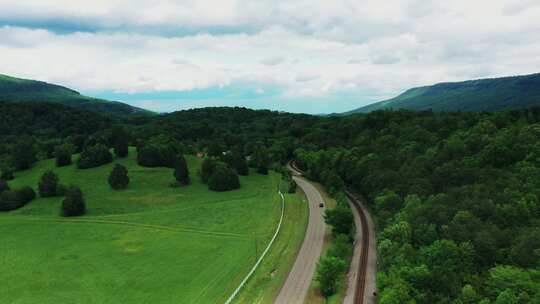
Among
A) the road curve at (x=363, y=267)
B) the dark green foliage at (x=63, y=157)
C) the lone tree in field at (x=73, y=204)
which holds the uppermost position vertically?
the dark green foliage at (x=63, y=157)

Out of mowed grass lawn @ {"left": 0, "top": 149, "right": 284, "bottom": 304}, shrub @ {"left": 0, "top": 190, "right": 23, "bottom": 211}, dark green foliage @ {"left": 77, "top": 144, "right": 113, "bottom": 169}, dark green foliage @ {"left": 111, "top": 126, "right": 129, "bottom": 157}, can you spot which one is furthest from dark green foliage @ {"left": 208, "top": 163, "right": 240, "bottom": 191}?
shrub @ {"left": 0, "top": 190, "right": 23, "bottom": 211}

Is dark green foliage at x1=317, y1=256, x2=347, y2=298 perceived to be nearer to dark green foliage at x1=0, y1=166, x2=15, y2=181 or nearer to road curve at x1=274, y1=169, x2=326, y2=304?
Answer: road curve at x1=274, y1=169, x2=326, y2=304

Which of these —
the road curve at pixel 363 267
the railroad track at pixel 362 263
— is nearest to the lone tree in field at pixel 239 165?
the railroad track at pixel 362 263

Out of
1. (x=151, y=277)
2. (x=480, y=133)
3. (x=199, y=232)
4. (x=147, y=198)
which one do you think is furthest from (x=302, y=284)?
(x=480, y=133)

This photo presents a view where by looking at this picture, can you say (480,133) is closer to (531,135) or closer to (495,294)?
(531,135)

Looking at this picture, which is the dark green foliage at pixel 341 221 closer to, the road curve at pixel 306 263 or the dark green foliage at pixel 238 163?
the road curve at pixel 306 263
